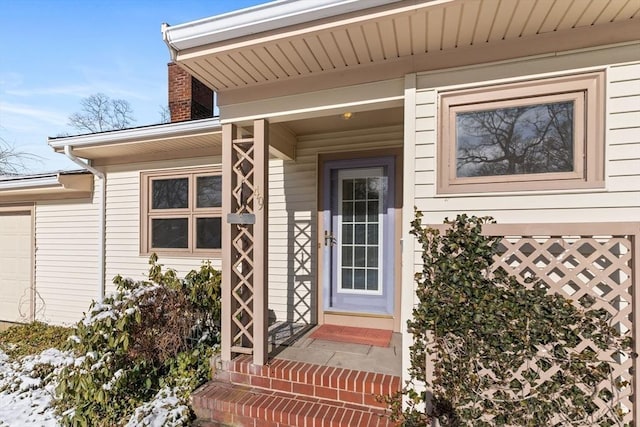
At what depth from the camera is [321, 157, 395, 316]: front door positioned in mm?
3777

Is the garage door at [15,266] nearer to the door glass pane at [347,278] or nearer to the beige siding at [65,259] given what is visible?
the beige siding at [65,259]

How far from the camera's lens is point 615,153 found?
2006 millimetres

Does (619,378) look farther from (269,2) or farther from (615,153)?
(269,2)

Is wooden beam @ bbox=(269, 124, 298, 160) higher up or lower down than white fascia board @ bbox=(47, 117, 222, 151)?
lower down

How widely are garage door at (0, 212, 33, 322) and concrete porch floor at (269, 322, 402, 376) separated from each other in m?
5.45

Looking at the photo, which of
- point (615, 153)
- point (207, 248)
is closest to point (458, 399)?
point (615, 153)

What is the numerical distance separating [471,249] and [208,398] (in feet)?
8.28

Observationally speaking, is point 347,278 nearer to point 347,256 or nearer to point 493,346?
point 347,256

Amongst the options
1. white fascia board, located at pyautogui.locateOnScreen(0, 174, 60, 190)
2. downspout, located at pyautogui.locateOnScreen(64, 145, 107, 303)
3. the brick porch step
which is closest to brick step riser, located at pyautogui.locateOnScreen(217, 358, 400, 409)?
the brick porch step

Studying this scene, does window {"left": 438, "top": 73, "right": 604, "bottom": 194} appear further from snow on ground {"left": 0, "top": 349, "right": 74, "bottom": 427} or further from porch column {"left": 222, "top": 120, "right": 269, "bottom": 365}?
snow on ground {"left": 0, "top": 349, "right": 74, "bottom": 427}

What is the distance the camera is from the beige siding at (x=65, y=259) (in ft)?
17.3

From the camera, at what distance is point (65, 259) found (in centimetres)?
541

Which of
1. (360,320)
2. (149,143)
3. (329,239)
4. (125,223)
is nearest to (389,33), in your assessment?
(329,239)

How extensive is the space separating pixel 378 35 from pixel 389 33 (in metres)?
0.08
